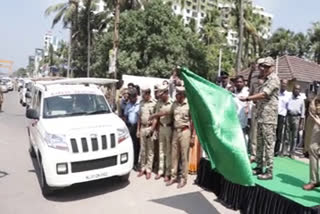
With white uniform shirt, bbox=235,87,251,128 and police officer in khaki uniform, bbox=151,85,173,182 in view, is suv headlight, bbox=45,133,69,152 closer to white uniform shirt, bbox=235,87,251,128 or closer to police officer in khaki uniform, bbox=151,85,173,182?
police officer in khaki uniform, bbox=151,85,173,182

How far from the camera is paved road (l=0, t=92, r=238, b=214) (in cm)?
575

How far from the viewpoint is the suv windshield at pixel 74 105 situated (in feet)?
23.2

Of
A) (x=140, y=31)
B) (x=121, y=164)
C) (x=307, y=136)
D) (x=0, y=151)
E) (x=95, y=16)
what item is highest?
(x=95, y=16)

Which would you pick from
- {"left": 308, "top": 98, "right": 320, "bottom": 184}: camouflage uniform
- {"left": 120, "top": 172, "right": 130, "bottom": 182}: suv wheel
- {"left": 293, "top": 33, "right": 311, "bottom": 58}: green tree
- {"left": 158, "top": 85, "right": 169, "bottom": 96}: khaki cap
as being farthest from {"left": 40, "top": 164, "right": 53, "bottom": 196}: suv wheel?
{"left": 293, "top": 33, "right": 311, "bottom": 58}: green tree

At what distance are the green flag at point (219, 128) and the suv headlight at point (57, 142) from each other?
2.20m

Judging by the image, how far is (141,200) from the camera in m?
6.19

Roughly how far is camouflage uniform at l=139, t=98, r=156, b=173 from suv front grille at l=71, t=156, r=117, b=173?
1347 millimetres

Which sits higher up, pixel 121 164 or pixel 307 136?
pixel 307 136

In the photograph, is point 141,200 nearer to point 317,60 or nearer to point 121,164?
point 121,164

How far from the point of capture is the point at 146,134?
7.55m

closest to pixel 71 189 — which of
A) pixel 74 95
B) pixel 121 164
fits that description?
pixel 121 164

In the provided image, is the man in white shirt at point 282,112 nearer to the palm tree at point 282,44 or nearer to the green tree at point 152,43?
the green tree at point 152,43

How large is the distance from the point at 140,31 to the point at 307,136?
1775 cm

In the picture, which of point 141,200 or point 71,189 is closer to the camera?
point 141,200
